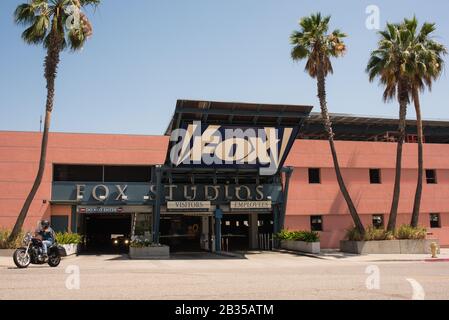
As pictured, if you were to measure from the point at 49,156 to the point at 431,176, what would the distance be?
94.7 feet

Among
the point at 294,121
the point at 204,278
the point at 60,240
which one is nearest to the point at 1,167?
the point at 60,240

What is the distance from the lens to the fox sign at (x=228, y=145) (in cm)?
2603

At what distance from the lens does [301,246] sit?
27562 millimetres

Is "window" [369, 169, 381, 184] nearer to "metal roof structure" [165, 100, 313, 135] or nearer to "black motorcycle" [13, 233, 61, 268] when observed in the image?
"metal roof structure" [165, 100, 313, 135]

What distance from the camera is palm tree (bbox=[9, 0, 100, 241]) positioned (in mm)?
24578

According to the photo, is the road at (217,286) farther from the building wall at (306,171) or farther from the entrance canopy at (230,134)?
the building wall at (306,171)

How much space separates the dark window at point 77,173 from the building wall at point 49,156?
1.76ft

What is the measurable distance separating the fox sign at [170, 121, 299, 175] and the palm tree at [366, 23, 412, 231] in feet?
23.8

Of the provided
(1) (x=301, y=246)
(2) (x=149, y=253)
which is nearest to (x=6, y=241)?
(2) (x=149, y=253)

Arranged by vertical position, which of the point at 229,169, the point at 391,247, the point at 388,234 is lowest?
the point at 391,247

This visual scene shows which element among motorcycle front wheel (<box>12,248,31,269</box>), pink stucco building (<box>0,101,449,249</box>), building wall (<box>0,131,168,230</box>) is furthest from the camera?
pink stucco building (<box>0,101,449,249</box>)

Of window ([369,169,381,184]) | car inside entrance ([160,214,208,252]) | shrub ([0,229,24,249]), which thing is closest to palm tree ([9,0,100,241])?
shrub ([0,229,24,249])

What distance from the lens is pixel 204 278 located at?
13320 mm

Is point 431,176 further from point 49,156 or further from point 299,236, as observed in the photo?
point 49,156
